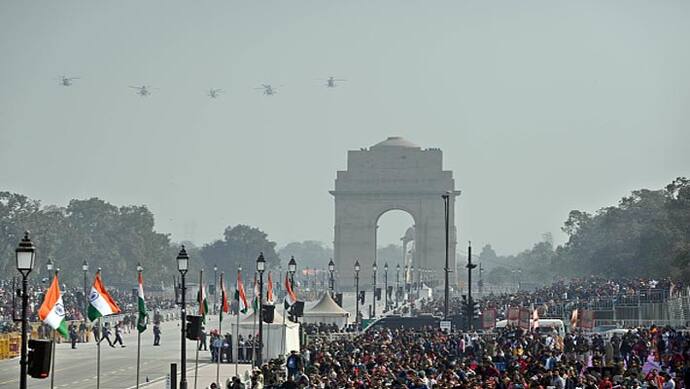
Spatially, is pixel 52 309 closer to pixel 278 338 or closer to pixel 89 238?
pixel 278 338

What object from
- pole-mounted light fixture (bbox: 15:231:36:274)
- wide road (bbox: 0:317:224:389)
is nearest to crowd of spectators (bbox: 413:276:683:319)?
wide road (bbox: 0:317:224:389)

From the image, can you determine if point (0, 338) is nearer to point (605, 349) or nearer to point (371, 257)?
point (605, 349)

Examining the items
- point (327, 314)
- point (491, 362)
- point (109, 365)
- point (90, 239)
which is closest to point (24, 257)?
point (491, 362)

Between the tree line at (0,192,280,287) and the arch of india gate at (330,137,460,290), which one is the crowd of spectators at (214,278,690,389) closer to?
the tree line at (0,192,280,287)

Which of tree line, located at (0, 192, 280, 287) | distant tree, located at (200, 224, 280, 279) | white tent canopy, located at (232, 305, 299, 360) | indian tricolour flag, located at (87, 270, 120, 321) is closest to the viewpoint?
indian tricolour flag, located at (87, 270, 120, 321)

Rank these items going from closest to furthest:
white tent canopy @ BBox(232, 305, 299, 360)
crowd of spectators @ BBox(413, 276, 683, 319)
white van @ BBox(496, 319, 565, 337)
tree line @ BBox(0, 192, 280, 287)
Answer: white tent canopy @ BBox(232, 305, 299, 360), white van @ BBox(496, 319, 565, 337), crowd of spectators @ BBox(413, 276, 683, 319), tree line @ BBox(0, 192, 280, 287)

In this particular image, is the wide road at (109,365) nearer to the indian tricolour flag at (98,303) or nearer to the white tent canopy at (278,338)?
the white tent canopy at (278,338)

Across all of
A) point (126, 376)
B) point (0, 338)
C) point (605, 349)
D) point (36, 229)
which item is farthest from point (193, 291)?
point (605, 349)
